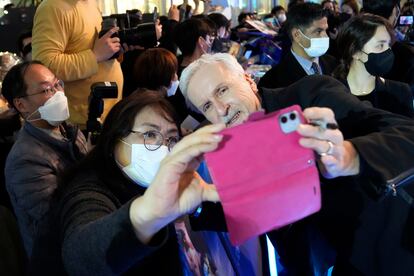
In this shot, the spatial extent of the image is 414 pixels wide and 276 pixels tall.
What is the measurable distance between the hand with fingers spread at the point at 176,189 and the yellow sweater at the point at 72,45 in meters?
1.84

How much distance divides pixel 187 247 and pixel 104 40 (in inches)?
68.1

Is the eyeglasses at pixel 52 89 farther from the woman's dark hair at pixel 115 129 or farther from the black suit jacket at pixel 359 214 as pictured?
the black suit jacket at pixel 359 214

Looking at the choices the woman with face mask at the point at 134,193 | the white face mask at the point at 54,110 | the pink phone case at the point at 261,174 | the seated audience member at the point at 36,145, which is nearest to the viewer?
the pink phone case at the point at 261,174

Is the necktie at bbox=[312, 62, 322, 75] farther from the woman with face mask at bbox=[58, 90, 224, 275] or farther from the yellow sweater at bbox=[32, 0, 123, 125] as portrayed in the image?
the woman with face mask at bbox=[58, 90, 224, 275]

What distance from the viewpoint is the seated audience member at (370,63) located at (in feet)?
7.13

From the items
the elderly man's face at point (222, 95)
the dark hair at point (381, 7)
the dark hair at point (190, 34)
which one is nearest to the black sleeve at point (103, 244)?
the elderly man's face at point (222, 95)

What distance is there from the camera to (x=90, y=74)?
263cm

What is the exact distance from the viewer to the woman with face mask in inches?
33.5

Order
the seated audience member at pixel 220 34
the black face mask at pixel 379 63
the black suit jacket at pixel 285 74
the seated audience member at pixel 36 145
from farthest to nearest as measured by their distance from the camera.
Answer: the seated audience member at pixel 220 34 → the black suit jacket at pixel 285 74 → the black face mask at pixel 379 63 → the seated audience member at pixel 36 145

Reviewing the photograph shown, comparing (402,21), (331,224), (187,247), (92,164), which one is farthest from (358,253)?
(402,21)

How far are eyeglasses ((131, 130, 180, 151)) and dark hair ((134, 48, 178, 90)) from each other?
5.59 ft

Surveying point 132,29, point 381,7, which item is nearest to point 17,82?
point 132,29

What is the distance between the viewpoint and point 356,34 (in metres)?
2.40

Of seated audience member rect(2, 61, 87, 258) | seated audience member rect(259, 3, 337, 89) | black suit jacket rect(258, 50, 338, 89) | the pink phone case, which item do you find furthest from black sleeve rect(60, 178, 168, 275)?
seated audience member rect(259, 3, 337, 89)
